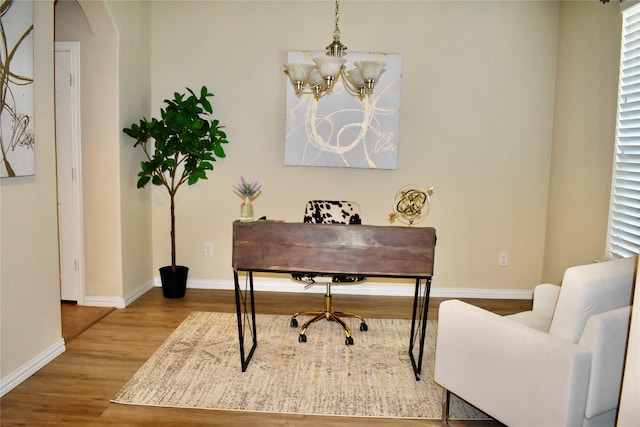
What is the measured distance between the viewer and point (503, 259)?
4746mm

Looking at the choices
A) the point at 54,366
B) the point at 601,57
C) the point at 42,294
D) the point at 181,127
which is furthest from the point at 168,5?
the point at 601,57

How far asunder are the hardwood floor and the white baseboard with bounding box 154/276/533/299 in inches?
7.5

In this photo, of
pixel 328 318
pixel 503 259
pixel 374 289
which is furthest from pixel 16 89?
pixel 503 259

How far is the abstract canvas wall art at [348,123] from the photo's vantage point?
4.55 metres

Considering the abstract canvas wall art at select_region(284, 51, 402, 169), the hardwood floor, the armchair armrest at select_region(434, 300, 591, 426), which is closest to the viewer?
the armchair armrest at select_region(434, 300, 591, 426)

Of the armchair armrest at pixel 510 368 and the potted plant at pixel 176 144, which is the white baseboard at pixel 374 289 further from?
the armchair armrest at pixel 510 368

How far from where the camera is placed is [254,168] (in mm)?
4734

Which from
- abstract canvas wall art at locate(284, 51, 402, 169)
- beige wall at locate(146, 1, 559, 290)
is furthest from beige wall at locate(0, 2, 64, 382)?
abstract canvas wall art at locate(284, 51, 402, 169)

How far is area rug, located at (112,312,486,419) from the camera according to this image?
266 centimetres

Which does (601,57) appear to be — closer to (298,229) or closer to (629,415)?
(298,229)

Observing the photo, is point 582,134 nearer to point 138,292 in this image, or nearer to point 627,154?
point 627,154

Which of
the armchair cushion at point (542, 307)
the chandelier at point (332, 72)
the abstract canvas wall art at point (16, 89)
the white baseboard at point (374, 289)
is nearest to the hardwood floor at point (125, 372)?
the white baseboard at point (374, 289)

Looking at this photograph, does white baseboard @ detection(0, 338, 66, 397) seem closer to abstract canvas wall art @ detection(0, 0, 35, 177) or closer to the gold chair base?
abstract canvas wall art @ detection(0, 0, 35, 177)

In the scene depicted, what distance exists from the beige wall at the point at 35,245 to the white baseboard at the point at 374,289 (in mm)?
1767
